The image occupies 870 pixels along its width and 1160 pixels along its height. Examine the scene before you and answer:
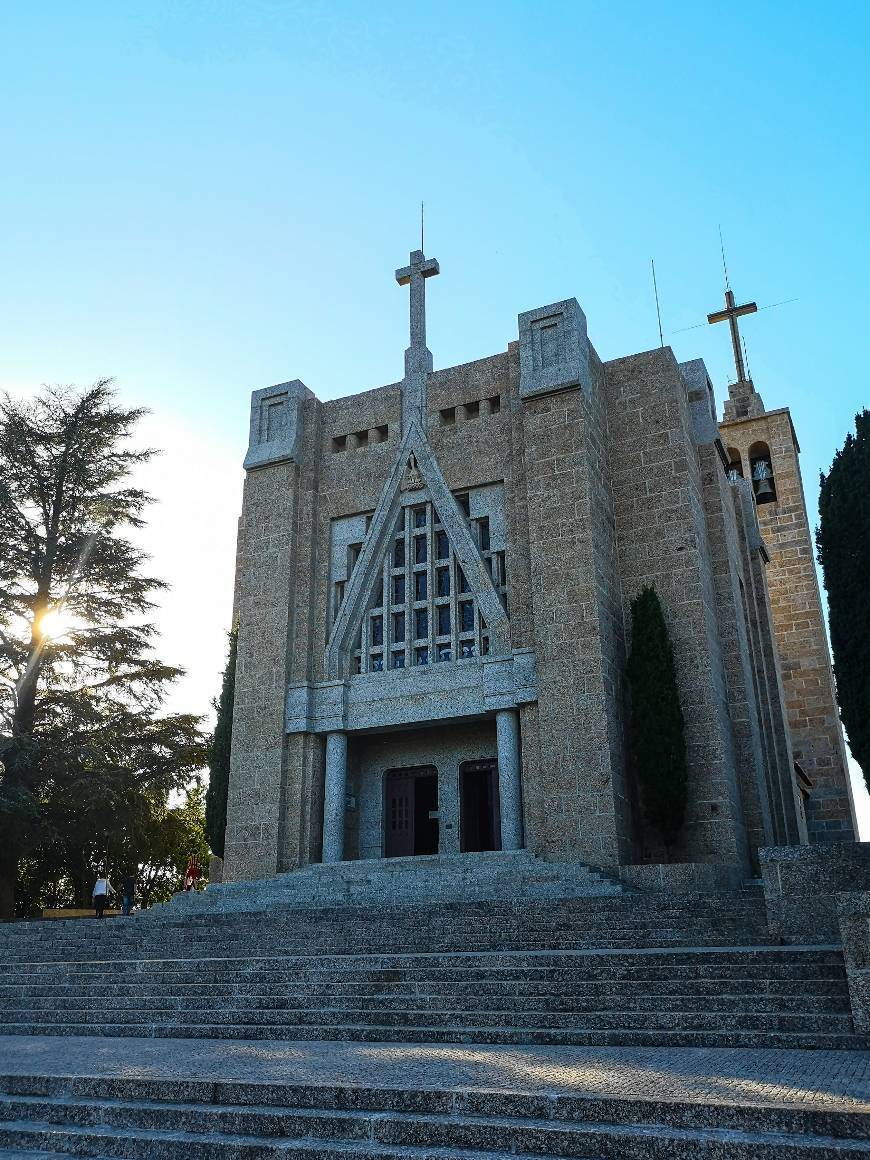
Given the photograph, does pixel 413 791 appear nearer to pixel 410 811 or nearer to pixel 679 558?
pixel 410 811

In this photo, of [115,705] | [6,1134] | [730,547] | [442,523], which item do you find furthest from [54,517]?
[6,1134]

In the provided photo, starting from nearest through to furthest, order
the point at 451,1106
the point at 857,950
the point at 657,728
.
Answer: the point at 451,1106, the point at 857,950, the point at 657,728

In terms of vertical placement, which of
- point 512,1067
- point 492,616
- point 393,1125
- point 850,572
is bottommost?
point 393,1125

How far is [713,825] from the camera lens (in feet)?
48.5

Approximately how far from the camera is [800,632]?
82.1 ft

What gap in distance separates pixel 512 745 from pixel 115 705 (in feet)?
29.6

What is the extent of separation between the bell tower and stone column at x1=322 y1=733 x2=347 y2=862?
10.8 metres

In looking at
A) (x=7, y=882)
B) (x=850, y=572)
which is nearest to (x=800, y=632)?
(x=850, y=572)

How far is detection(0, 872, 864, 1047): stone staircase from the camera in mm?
6613

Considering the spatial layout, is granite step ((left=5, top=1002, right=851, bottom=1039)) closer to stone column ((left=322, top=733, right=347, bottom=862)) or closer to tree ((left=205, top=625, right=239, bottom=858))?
stone column ((left=322, top=733, right=347, bottom=862))

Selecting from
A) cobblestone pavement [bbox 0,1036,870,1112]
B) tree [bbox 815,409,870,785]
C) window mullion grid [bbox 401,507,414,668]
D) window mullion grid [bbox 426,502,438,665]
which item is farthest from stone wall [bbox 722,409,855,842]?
cobblestone pavement [bbox 0,1036,870,1112]

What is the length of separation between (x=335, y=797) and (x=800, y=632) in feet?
46.8

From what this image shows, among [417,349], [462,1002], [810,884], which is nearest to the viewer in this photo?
[462,1002]

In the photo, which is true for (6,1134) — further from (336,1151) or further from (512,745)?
(512,745)
